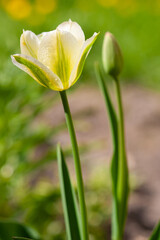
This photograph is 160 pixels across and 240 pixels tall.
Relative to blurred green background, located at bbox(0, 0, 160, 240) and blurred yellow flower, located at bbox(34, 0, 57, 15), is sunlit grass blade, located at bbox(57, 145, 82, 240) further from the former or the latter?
blurred yellow flower, located at bbox(34, 0, 57, 15)

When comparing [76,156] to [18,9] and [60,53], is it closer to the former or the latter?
[60,53]

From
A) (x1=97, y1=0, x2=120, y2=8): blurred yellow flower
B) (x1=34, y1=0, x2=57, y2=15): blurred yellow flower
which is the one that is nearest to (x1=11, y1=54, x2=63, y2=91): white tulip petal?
(x1=34, y1=0, x2=57, y2=15): blurred yellow flower

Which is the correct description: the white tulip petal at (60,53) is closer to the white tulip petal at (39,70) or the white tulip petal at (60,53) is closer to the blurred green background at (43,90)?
the white tulip petal at (39,70)

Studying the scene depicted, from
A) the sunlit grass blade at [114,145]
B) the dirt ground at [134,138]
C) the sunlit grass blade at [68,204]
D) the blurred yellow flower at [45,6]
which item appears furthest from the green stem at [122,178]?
the blurred yellow flower at [45,6]

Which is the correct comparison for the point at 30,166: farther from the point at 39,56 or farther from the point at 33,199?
the point at 39,56

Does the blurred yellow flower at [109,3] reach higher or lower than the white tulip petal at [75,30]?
higher
